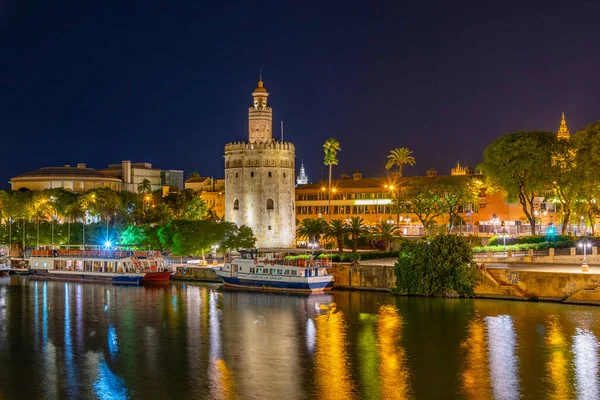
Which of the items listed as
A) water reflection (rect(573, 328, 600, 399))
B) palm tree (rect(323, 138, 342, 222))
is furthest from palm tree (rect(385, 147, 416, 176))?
water reflection (rect(573, 328, 600, 399))

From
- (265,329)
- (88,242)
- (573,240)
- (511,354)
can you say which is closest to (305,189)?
(88,242)

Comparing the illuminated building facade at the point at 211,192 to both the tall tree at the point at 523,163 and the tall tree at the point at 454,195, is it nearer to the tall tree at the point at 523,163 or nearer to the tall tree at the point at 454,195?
the tall tree at the point at 454,195

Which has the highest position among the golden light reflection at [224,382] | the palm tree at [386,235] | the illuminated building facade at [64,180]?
the illuminated building facade at [64,180]

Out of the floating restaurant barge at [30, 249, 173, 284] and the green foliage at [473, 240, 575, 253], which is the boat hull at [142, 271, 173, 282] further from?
the green foliage at [473, 240, 575, 253]

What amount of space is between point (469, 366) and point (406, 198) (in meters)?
44.0

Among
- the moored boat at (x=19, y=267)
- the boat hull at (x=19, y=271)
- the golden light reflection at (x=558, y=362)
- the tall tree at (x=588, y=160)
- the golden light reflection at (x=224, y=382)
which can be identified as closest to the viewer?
the golden light reflection at (x=224, y=382)

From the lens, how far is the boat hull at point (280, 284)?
52.6 metres

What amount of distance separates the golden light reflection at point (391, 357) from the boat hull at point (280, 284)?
890 centimetres

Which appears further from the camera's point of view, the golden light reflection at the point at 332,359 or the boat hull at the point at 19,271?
the boat hull at the point at 19,271

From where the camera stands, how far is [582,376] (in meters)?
29.6

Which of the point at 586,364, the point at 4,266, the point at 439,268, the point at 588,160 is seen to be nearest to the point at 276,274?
the point at 439,268

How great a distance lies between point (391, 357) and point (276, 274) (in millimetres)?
22125

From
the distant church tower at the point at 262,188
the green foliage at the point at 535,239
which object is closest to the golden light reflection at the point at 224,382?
the green foliage at the point at 535,239

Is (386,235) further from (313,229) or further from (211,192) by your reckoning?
(211,192)
